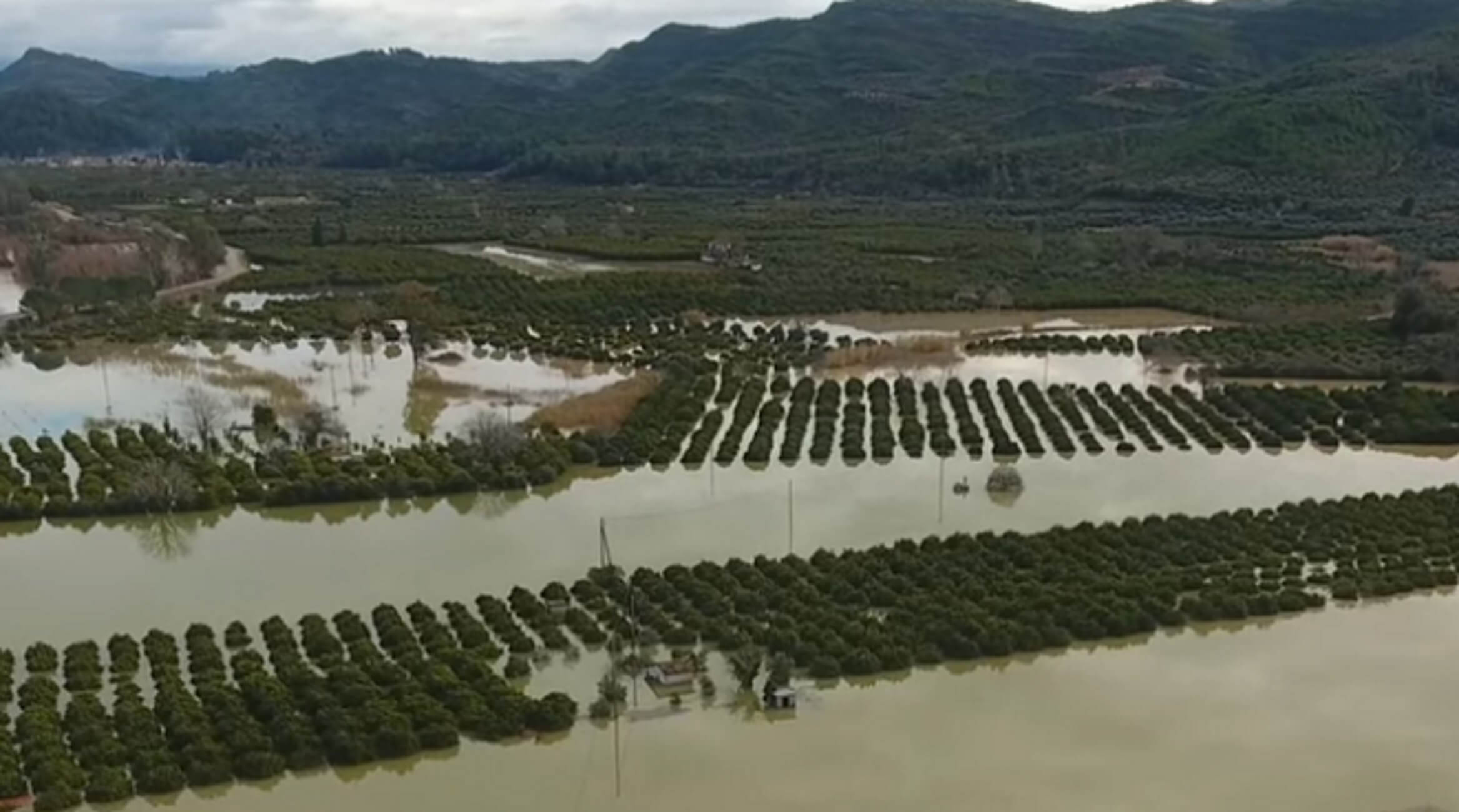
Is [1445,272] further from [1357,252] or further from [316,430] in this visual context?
[316,430]

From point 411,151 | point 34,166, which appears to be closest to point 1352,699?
point 411,151

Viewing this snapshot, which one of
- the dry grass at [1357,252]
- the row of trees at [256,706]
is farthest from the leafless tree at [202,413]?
the dry grass at [1357,252]

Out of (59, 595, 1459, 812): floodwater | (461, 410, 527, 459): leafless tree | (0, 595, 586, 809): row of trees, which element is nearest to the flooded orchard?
(59, 595, 1459, 812): floodwater

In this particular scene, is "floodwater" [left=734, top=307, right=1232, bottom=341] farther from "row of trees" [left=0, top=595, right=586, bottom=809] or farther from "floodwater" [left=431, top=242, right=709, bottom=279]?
"row of trees" [left=0, top=595, right=586, bottom=809]

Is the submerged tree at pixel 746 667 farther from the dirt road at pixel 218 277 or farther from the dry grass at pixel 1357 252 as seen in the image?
the dry grass at pixel 1357 252

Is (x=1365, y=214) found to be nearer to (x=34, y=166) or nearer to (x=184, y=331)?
(x=184, y=331)

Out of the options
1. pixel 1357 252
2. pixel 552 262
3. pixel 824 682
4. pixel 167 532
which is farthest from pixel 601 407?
pixel 1357 252
